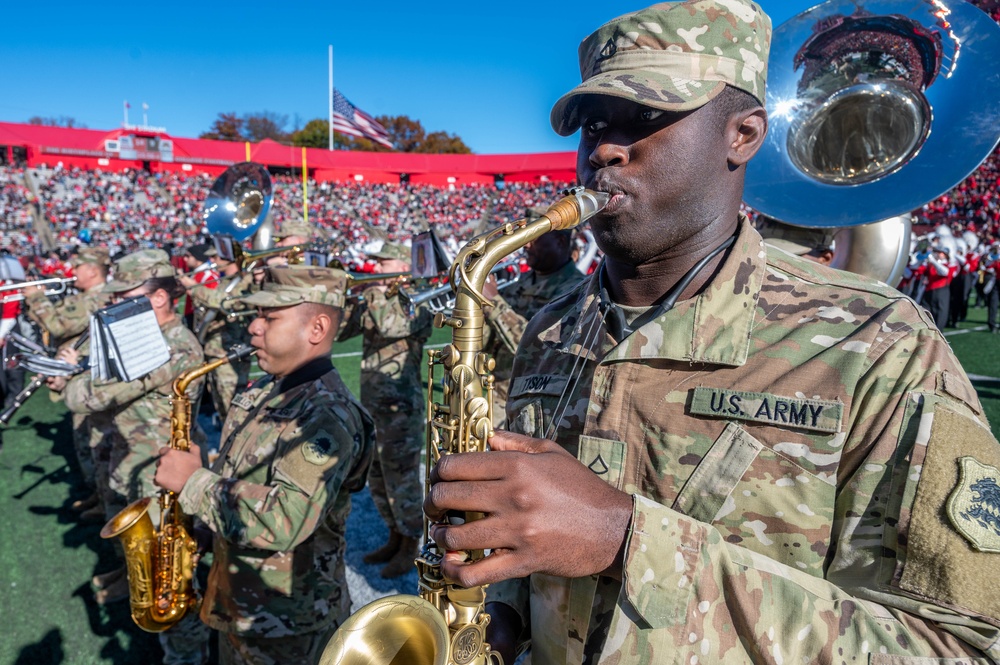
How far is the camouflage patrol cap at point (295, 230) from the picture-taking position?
26.6ft

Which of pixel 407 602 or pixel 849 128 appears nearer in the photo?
pixel 407 602

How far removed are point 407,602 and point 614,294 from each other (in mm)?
1028

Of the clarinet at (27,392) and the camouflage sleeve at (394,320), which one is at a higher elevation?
the camouflage sleeve at (394,320)

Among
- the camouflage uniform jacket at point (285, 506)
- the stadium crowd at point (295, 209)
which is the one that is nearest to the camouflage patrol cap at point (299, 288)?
the camouflage uniform jacket at point (285, 506)

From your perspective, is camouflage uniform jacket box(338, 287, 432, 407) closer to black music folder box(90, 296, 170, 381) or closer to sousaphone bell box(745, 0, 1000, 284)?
black music folder box(90, 296, 170, 381)

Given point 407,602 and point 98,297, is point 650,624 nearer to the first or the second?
point 407,602

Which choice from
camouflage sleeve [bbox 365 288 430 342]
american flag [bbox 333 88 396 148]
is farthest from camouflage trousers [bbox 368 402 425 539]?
american flag [bbox 333 88 396 148]

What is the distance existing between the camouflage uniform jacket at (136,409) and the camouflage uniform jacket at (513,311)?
8.35 ft

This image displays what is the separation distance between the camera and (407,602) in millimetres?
1520

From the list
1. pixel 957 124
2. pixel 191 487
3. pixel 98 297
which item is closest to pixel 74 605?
pixel 191 487

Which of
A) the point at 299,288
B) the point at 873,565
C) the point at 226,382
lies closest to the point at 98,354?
the point at 299,288

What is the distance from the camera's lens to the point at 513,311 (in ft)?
17.7

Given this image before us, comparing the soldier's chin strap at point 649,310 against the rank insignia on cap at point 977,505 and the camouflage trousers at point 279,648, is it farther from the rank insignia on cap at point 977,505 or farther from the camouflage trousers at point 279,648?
the camouflage trousers at point 279,648

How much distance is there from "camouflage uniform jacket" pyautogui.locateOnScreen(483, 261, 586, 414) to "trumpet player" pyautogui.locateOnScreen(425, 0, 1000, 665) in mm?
3164
